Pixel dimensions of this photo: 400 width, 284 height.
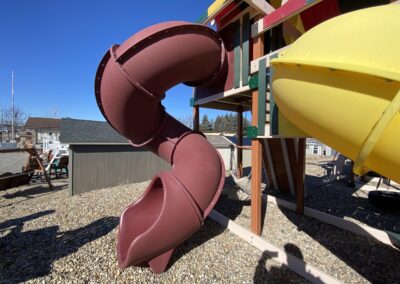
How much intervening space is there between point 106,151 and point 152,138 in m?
5.73

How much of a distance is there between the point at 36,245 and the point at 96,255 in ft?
4.33

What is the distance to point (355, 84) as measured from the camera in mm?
1265

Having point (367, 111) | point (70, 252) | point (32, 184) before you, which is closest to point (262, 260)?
point (367, 111)

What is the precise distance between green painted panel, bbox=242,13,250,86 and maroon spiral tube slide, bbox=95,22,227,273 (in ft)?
2.07

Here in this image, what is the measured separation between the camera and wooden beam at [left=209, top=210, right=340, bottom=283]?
278cm

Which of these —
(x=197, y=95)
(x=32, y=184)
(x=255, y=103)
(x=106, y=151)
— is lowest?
(x=32, y=184)

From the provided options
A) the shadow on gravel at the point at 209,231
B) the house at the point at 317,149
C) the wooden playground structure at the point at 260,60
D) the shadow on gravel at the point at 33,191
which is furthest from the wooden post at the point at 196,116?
the house at the point at 317,149

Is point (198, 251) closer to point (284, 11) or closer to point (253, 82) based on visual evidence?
point (253, 82)

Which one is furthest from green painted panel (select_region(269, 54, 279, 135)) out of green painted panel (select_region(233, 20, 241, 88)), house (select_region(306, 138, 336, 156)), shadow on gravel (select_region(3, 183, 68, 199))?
house (select_region(306, 138, 336, 156))

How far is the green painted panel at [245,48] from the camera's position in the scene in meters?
4.03

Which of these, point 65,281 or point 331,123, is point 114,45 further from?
point 65,281

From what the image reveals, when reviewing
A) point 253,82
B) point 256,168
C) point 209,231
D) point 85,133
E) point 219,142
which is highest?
point 253,82

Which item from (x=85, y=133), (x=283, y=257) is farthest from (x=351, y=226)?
(x=85, y=133)

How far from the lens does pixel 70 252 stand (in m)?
3.47
